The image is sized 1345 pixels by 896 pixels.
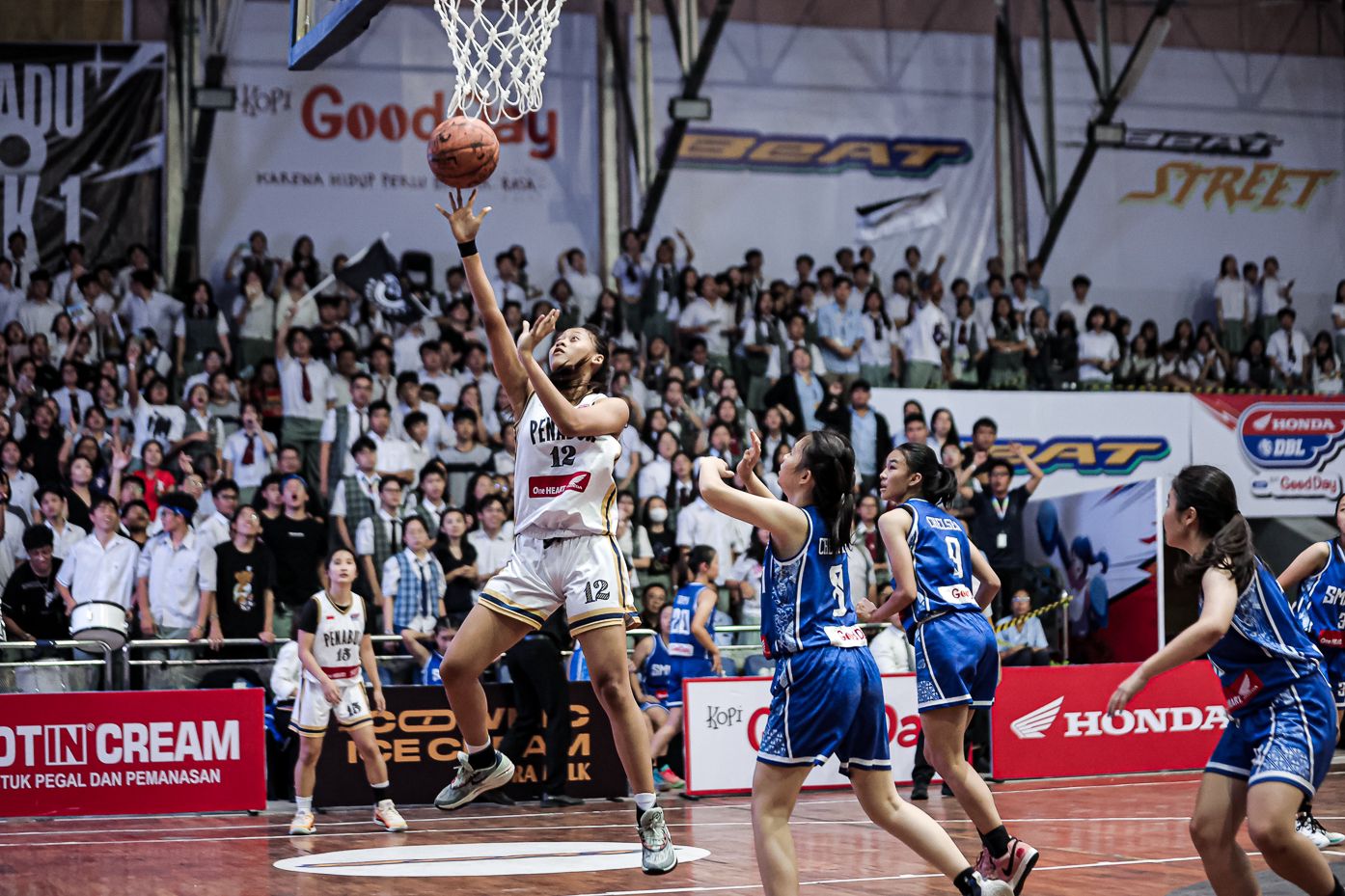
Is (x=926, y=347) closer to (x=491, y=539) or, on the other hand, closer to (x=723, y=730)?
(x=491, y=539)

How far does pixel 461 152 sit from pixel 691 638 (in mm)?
7016

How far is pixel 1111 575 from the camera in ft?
52.5

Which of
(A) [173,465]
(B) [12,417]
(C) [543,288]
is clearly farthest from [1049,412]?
(B) [12,417]

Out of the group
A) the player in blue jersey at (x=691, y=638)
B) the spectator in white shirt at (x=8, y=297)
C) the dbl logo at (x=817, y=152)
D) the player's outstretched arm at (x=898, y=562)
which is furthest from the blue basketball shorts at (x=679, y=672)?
the dbl logo at (x=817, y=152)

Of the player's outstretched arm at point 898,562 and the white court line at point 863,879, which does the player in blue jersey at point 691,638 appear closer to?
the white court line at point 863,879

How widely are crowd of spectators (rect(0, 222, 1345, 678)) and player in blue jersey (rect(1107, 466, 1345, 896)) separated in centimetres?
809

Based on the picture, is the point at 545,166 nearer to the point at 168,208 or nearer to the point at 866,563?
the point at 168,208

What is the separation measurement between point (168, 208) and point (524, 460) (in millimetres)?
14676

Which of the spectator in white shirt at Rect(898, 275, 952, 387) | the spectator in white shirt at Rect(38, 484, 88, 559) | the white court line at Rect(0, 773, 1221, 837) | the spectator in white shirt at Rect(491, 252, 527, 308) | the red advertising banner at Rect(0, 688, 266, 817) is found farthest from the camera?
the spectator in white shirt at Rect(491, 252, 527, 308)

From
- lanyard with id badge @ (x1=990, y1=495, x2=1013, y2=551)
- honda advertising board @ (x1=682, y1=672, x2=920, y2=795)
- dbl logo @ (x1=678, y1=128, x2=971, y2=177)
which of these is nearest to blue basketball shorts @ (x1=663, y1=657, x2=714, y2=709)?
honda advertising board @ (x1=682, y1=672, x2=920, y2=795)

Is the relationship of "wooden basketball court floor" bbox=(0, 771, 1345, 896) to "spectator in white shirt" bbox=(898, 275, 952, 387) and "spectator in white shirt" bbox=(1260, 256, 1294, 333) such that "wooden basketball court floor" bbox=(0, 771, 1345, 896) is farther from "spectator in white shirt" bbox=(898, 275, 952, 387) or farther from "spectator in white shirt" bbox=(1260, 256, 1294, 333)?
"spectator in white shirt" bbox=(1260, 256, 1294, 333)

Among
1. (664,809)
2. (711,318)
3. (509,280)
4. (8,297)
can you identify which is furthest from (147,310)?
(664,809)

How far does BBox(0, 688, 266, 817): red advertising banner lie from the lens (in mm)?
11500

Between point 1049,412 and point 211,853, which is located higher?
point 1049,412
